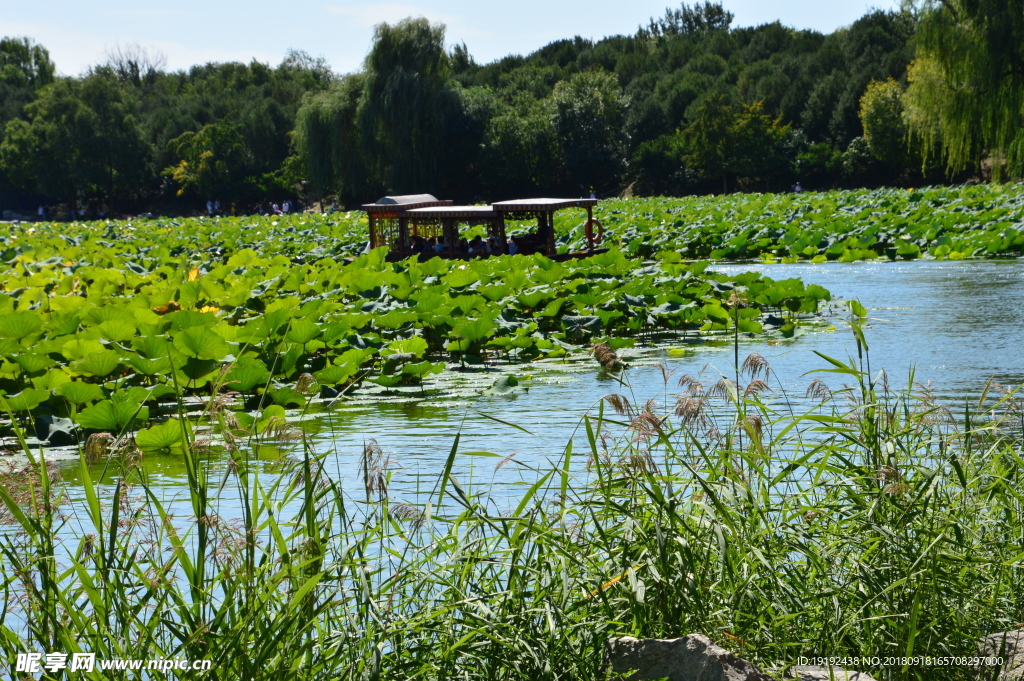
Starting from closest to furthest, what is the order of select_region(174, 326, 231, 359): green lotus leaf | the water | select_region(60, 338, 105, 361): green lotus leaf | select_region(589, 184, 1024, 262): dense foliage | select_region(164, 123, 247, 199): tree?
the water → select_region(174, 326, 231, 359): green lotus leaf → select_region(60, 338, 105, 361): green lotus leaf → select_region(589, 184, 1024, 262): dense foliage → select_region(164, 123, 247, 199): tree

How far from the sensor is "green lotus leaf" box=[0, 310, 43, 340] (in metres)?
5.63

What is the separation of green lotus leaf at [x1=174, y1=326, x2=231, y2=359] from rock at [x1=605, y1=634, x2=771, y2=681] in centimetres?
361

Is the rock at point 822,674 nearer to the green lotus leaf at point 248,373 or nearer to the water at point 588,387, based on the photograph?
the water at point 588,387

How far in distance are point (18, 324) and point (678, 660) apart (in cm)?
489

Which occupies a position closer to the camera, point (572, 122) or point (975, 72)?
point (975, 72)

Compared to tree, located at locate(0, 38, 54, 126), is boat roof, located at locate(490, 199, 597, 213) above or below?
below

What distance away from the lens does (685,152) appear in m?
45.7

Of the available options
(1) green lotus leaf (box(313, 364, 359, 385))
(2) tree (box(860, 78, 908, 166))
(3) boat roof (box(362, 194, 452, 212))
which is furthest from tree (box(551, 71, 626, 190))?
(1) green lotus leaf (box(313, 364, 359, 385))

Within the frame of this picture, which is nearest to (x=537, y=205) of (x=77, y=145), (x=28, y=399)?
(x=28, y=399)

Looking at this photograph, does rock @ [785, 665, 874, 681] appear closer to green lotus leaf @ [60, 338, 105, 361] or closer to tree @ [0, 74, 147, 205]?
green lotus leaf @ [60, 338, 105, 361]

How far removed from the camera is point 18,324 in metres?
5.66

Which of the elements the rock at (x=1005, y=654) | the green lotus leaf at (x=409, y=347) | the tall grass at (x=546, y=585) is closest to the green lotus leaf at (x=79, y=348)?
the green lotus leaf at (x=409, y=347)

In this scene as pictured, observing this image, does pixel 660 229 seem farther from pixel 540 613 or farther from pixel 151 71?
A: pixel 151 71

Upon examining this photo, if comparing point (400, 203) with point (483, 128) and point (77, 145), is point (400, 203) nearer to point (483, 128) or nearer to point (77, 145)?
point (483, 128)
